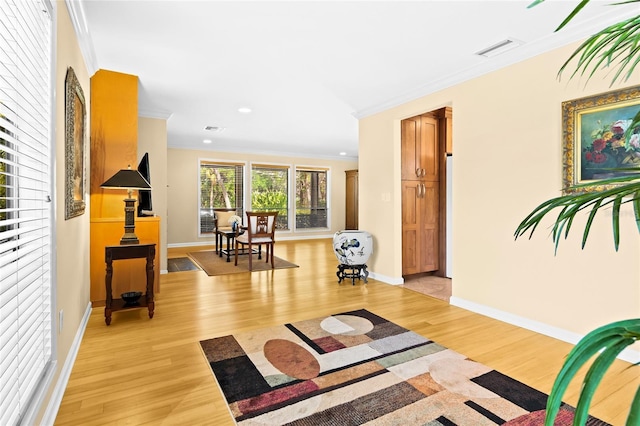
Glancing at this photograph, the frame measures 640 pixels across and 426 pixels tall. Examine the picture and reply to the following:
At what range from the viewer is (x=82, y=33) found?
2729 millimetres

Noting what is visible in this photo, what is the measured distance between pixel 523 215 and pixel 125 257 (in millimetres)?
3596

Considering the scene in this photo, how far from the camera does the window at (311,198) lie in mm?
9766

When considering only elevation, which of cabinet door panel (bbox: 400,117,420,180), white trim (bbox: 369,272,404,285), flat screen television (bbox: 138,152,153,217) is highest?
cabinet door panel (bbox: 400,117,420,180)

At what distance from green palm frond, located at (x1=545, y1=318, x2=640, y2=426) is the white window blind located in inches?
59.2

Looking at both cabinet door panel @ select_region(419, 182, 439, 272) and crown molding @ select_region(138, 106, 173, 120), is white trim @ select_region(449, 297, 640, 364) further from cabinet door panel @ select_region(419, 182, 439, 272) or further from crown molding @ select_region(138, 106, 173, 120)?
crown molding @ select_region(138, 106, 173, 120)

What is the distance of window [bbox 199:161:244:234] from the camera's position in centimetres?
848

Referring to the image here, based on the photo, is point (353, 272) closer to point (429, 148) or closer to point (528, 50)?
point (429, 148)

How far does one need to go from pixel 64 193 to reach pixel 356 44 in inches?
98.3

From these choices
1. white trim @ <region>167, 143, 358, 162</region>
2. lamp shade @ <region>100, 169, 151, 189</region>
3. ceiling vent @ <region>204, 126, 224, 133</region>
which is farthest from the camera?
white trim @ <region>167, 143, 358, 162</region>

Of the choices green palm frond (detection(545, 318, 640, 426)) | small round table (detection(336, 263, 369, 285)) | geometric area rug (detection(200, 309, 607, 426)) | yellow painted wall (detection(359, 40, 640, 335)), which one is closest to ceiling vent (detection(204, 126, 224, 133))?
small round table (detection(336, 263, 369, 285))

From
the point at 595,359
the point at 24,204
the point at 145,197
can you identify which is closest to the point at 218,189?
the point at 145,197

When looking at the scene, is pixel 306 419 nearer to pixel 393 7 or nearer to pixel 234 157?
pixel 393 7

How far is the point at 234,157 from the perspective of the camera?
8.73 m

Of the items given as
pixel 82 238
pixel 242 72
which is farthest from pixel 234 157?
pixel 82 238
